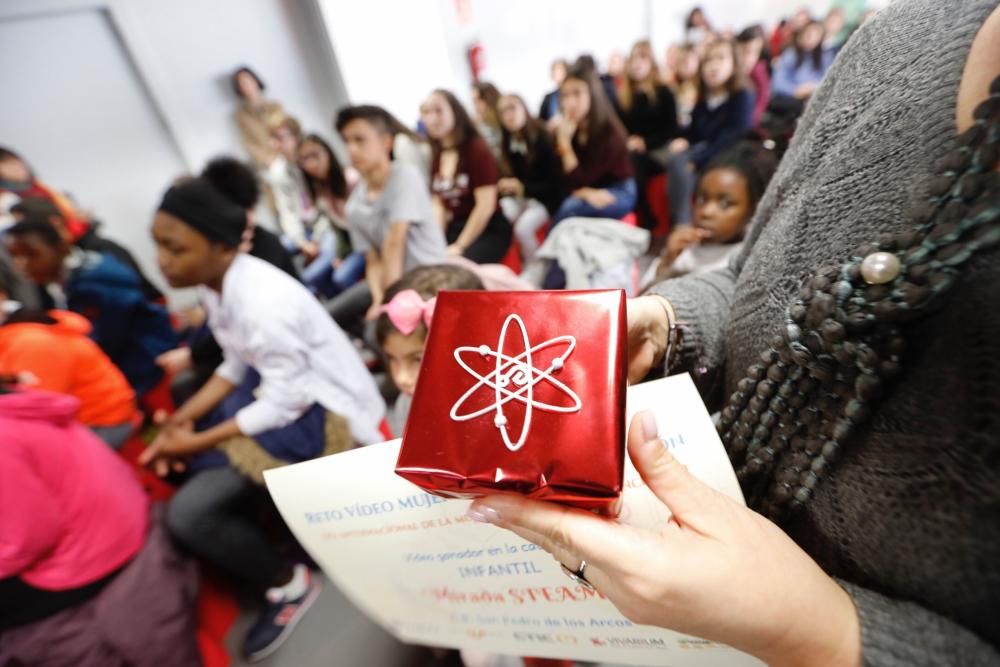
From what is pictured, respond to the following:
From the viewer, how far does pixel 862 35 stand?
46cm

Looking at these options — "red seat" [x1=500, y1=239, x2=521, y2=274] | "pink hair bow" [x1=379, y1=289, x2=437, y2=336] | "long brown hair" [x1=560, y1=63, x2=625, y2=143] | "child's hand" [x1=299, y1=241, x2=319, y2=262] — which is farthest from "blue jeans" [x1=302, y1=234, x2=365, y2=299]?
"pink hair bow" [x1=379, y1=289, x2=437, y2=336]

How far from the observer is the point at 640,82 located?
134 inches

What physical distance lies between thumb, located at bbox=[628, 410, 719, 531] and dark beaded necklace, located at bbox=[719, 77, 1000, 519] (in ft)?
0.29

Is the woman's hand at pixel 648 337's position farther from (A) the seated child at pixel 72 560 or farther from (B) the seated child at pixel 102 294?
(B) the seated child at pixel 102 294

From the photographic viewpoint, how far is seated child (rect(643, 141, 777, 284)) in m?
1.56

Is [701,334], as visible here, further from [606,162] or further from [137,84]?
[137,84]

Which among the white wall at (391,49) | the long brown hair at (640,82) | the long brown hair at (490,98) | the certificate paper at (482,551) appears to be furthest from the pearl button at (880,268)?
the white wall at (391,49)

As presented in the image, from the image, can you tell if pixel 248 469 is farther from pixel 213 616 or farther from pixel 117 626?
pixel 213 616

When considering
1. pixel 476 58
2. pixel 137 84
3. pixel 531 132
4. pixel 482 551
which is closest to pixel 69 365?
pixel 482 551

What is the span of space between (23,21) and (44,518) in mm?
3728

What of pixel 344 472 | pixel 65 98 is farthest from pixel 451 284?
pixel 65 98

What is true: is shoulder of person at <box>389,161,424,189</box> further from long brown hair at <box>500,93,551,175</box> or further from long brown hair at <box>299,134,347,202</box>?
long brown hair at <box>500,93,551,175</box>

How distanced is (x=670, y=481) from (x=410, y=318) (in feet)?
2.16

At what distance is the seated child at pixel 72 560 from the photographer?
896 mm
